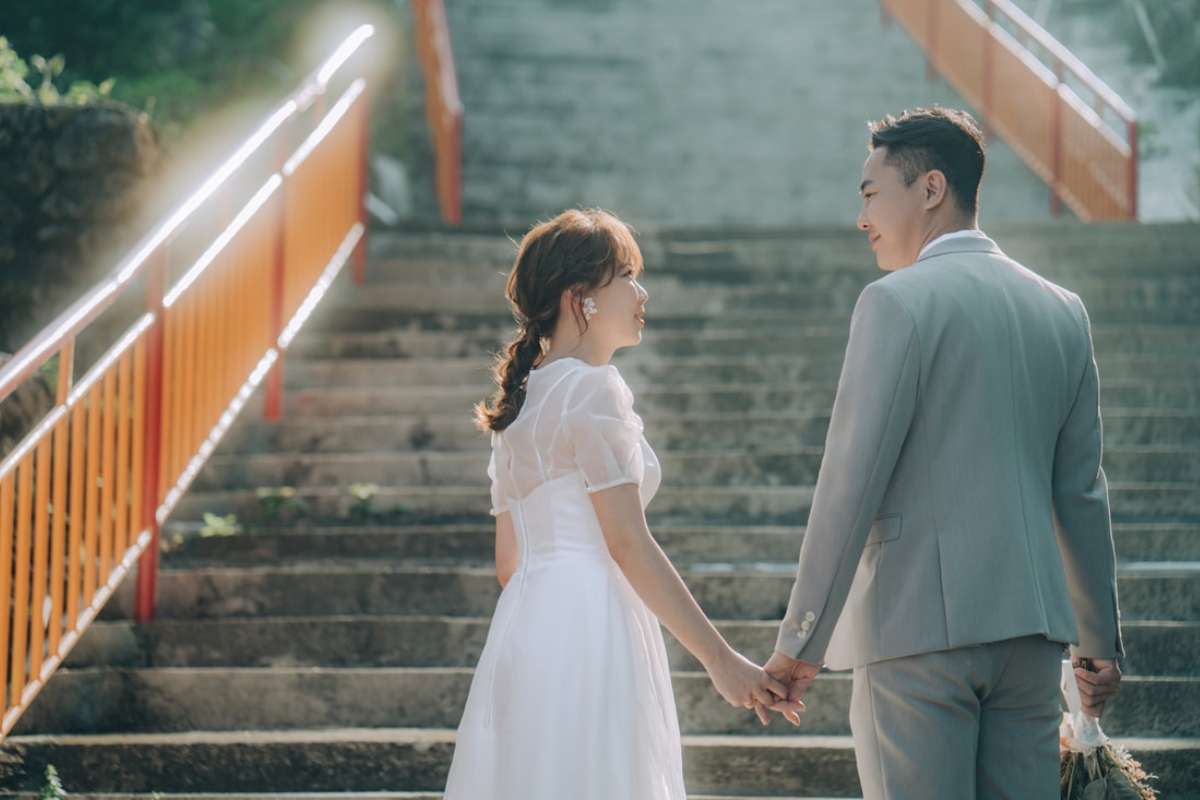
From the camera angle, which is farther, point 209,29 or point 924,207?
point 209,29

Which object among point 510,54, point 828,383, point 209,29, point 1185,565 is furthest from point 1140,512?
point 209,29

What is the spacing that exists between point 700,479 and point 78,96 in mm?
5058

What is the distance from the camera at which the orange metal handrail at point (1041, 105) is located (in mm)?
9320

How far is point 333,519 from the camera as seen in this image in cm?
526

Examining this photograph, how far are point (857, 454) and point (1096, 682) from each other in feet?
2.46

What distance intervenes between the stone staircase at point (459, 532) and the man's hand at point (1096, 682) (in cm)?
118

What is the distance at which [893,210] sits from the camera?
254 centimetres

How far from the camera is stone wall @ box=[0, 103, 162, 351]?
22.2ft

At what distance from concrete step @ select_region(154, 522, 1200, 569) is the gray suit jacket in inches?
90.8

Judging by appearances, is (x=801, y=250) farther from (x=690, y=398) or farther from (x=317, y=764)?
(x=317, y=764)

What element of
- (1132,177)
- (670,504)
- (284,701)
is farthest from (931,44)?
(284,701)

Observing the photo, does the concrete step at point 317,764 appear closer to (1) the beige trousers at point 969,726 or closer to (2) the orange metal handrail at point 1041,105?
(1) the beige trousers at point 969,726

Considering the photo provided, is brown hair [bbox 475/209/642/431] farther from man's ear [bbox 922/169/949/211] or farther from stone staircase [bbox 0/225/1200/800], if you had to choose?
stone staircase [bbox 0/225/1200/800]

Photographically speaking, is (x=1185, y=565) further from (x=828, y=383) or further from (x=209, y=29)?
(x=209, y=29)
